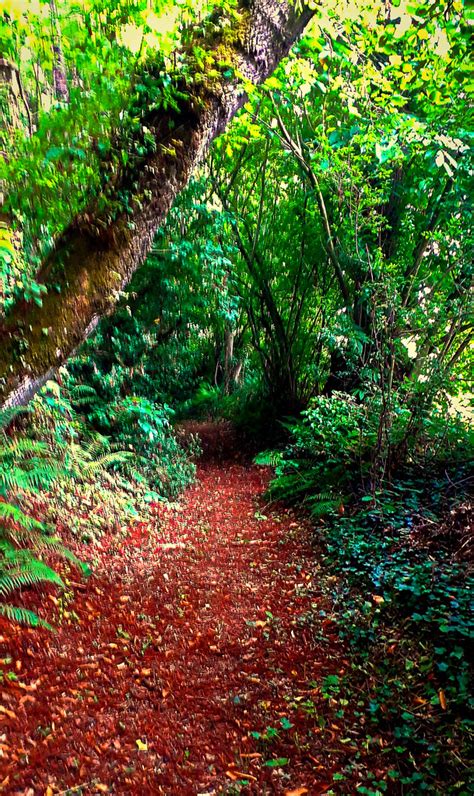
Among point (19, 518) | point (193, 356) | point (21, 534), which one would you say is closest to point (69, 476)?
point (21, 534)

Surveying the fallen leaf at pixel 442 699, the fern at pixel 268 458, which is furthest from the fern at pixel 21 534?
the fern at pixel 268 458

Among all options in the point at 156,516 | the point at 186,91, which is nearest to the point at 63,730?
the point at 156,516

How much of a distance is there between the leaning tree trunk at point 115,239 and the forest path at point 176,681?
5.75 feet

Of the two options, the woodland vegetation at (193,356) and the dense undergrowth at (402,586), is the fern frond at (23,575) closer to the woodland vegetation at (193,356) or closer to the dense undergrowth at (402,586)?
the woodland vegetation at (193,356)

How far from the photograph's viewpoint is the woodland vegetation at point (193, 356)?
2.29m

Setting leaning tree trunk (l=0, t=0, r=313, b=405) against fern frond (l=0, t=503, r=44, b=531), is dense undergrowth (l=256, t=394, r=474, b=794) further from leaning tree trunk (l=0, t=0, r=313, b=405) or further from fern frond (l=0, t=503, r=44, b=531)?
leaning tree trunk (l=0, t=0, r=313, b=405)

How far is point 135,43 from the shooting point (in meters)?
3.34

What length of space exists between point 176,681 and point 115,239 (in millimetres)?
2729

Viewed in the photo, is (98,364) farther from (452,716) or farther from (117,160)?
(452,716)

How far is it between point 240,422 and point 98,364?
167 inches

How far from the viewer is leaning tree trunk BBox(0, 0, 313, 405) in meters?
2.22

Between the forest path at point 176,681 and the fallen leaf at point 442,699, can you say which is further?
the fallen leaf at point 442,699

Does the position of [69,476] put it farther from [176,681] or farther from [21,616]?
[176,681]

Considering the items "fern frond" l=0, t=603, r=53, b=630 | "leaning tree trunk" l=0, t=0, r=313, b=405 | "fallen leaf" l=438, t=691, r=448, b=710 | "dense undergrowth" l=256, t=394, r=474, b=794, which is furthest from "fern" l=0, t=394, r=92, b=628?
"fallen leaf" l=438, t=691, r=448, b=710
